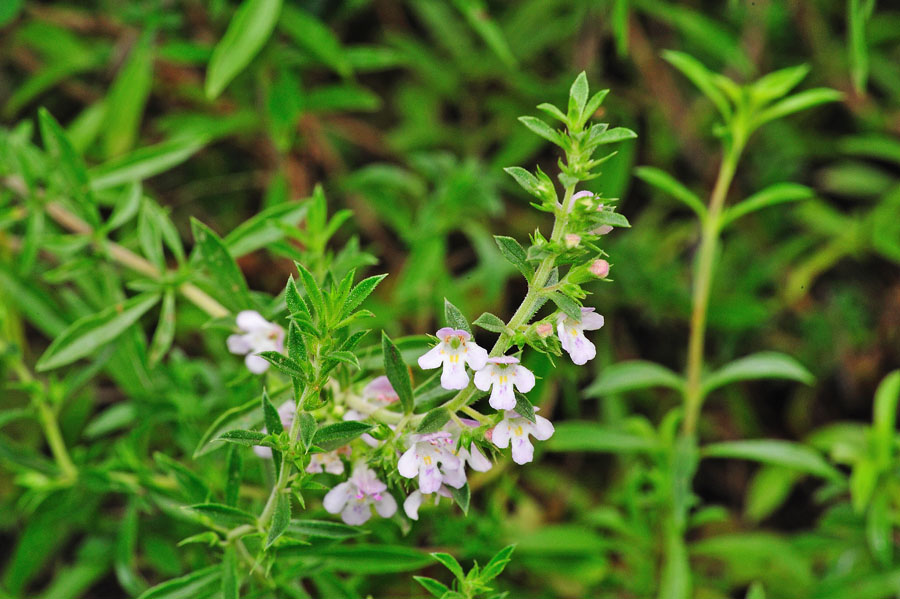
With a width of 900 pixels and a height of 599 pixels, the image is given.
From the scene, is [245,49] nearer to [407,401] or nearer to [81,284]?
[81,284]

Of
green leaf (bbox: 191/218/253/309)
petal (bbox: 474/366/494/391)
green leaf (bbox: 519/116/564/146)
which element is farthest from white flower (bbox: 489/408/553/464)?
green leaf (bbox: 191/218/253/309)

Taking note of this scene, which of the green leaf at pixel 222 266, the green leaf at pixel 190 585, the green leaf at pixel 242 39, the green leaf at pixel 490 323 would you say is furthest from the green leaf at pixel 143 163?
the green leaf at pixel 490 323

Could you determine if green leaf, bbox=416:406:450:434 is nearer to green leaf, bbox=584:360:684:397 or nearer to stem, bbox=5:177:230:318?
stem, bbox=5:177:230:318

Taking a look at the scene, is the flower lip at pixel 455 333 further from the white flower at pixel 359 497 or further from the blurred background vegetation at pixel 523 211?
the blurred background vegetation at pixel 523 211

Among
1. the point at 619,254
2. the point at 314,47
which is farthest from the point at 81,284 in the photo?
the point at 619,254

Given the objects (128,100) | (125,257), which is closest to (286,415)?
(125,257)

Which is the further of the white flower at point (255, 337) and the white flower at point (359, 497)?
the white flower at point (255, 337)
